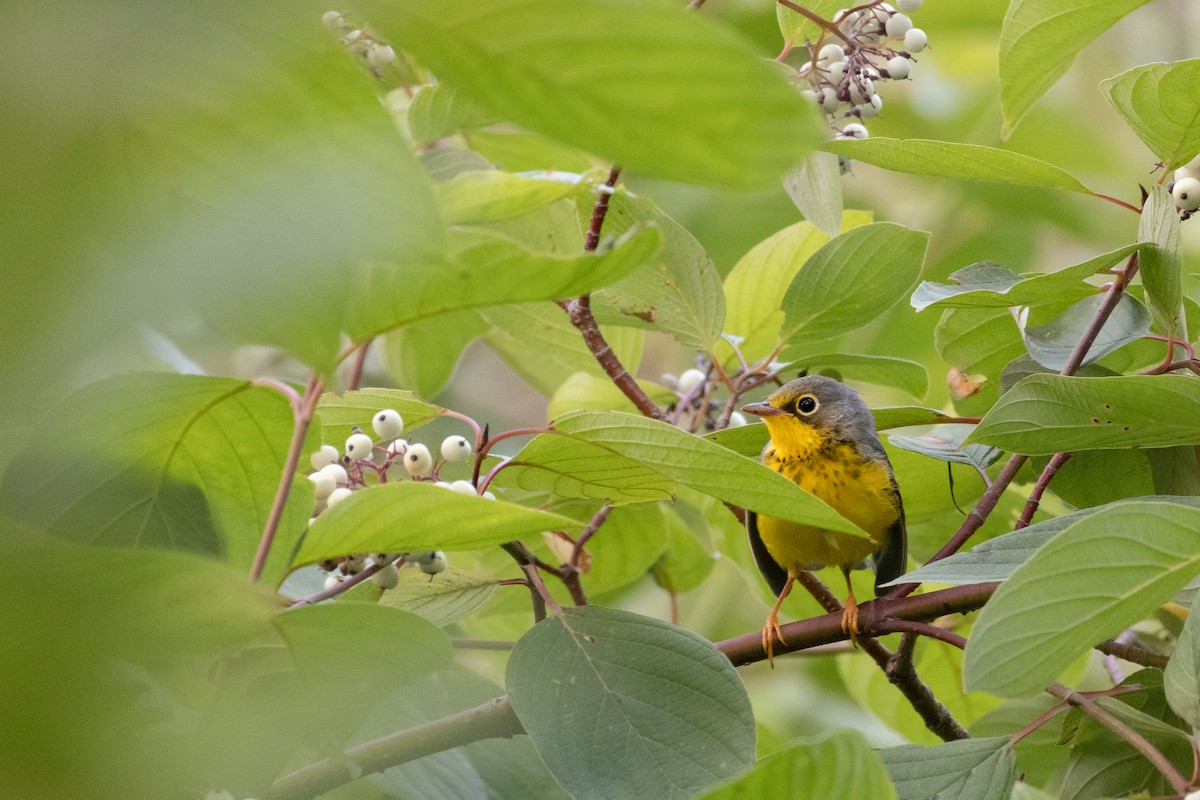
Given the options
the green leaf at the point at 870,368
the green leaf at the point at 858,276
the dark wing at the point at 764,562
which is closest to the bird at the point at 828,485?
the dark wing at the point at 764,562

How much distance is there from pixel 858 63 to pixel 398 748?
1.16 metres

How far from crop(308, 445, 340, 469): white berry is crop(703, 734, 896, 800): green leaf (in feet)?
2.31

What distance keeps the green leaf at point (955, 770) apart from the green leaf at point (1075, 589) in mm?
255

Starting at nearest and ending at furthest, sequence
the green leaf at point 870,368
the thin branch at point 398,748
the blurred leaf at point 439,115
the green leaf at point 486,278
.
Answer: the green leaf at point 486,278 < the thin branch at point 398,748 < the blurred leaf at point 439,115 < the green leaf at point 870,368

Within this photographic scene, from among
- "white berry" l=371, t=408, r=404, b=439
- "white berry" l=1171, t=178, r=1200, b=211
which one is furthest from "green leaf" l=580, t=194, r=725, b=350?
"white berry" l=1171, t=178, r=1200, b=211

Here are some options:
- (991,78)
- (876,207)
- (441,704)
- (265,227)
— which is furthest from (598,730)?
(991,78)

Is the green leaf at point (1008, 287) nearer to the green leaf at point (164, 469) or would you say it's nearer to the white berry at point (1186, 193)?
the white berry at point (1186, 193)

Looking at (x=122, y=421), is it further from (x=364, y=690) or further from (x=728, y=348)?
(x=728, y=348)

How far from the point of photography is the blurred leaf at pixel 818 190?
1525 mm

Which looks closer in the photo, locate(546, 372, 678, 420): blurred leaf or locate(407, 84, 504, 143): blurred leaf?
locate(407, 84, 504, 143): blurred leaf

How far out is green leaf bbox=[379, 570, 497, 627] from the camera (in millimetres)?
1398

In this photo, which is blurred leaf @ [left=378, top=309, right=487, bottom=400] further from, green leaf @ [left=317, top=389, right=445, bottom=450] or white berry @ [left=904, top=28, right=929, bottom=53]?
white berry @ [left=904, top=28, right=929, bottom=53]

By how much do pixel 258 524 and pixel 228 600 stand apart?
1.31 ft

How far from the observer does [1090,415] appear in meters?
1.25
